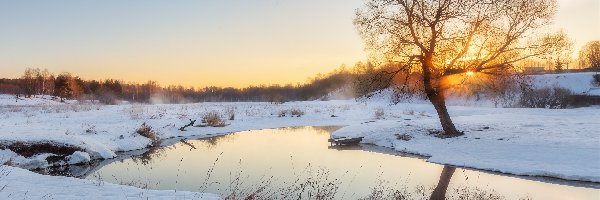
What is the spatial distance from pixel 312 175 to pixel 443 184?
4.29 m

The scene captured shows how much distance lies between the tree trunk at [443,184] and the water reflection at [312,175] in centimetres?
3

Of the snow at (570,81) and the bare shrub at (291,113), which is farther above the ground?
the snow at (570,81)

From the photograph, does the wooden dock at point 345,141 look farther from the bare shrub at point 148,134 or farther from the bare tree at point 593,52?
the bare tree at point 593,52

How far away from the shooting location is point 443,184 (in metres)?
15.5

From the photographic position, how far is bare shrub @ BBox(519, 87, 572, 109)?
158 feet

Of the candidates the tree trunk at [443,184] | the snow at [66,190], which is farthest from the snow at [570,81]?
the snow at [66,190]

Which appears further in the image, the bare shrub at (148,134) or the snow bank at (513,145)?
the bare shrub at (148,134)

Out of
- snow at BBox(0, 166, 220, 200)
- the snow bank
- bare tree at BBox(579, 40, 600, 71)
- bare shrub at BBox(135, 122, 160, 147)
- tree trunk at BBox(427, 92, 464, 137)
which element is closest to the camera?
snow at BBox(0, 166, 220, 200)

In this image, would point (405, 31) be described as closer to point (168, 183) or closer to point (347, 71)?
point (168, 183)

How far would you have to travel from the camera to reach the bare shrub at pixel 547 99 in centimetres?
4809

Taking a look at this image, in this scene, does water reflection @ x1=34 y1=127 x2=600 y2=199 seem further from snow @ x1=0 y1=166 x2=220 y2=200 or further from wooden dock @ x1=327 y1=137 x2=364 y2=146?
snow @ x1=0 y1=166 x2=220 y2=200

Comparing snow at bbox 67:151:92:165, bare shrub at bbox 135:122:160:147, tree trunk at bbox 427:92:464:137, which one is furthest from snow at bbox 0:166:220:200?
tree trunk at bbox 427:92:464:137

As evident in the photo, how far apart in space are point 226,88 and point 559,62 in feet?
482

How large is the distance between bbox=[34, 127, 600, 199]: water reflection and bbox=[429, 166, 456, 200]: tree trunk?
32 millimetres
